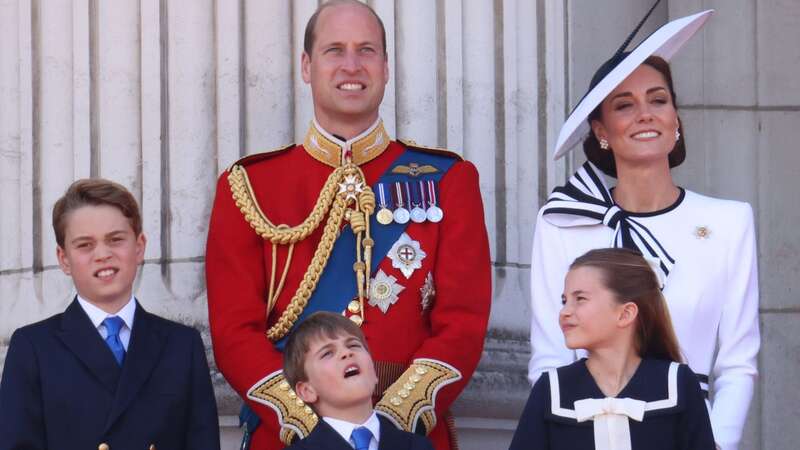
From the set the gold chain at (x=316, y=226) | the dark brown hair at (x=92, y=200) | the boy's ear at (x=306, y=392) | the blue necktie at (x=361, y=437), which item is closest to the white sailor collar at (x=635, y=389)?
the blue necktie at (x=361, y=437)

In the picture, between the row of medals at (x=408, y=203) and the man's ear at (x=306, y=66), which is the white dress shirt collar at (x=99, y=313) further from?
the man's ear at (x=306, y=66)

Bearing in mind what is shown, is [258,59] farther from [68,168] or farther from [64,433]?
[64,433]

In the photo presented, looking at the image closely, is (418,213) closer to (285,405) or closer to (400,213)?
(400,213)

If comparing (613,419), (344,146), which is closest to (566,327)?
(613,419)

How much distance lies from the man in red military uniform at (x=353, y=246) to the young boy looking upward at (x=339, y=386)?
6.9 inches

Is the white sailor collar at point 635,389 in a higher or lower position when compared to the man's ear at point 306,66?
lower

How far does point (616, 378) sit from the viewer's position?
17.2 feet

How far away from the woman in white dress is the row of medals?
1.02 feet

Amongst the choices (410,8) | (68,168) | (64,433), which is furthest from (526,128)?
(64,433)

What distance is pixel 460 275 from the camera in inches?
228

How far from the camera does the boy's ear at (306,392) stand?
17.6ft

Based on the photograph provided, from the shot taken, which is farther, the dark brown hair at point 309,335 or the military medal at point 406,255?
the military medal at point 406,255

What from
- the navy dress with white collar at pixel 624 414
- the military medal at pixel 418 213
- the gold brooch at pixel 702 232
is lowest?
the navy dress with white collar at pixel 624 414

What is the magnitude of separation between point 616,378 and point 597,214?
0.74 metres
